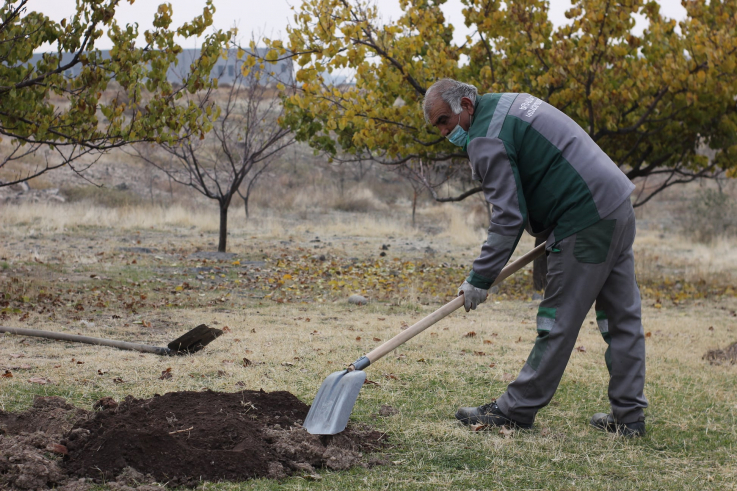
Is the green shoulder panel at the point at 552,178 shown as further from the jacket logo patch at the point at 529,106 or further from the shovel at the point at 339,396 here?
the shovel at the point at 339,396

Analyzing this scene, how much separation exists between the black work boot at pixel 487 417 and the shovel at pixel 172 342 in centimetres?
228

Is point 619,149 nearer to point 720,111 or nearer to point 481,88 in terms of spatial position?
point 720,111

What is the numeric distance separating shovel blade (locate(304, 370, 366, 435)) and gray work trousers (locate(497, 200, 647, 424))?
2.88 feet

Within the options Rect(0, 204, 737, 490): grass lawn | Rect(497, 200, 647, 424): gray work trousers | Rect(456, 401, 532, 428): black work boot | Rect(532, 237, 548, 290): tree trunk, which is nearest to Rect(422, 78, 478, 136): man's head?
Rect(497, 200, 647, 424): gray work trousers

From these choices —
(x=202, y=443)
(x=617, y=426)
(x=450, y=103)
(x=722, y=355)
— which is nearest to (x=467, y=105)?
(x=450, y=103)

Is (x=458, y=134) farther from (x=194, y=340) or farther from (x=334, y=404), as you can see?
(x=194, y=340)

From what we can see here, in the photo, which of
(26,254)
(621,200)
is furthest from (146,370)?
(26,254)

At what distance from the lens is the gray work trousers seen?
3.41m

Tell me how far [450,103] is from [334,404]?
5.48 feet

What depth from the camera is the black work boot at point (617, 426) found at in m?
3.64

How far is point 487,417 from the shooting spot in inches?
145

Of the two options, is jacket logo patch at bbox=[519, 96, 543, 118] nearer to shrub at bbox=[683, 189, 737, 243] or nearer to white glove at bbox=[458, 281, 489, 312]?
white glove at bbox=[458, 281, 489, 312]

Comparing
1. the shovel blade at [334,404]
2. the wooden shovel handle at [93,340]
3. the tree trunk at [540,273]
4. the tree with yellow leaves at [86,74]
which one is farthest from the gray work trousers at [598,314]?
the tree trunk at [540,273]

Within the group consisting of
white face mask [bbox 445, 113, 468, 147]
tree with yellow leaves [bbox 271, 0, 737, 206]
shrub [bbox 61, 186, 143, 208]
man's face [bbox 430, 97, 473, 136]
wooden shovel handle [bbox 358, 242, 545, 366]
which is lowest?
shrub [bbox 61, 186, 143, 208]
